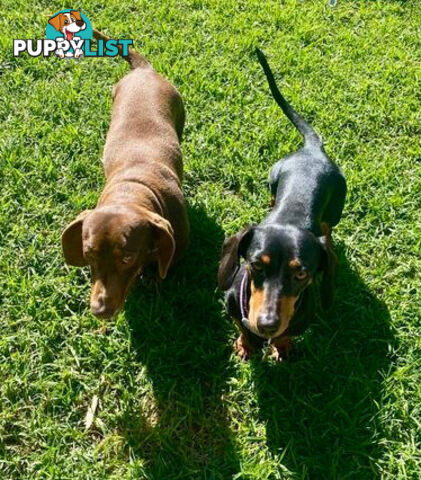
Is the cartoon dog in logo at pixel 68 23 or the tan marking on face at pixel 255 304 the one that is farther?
the cartoon dog in logo at pixel 68 23

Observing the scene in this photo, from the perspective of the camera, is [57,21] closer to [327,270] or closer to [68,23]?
[68,23]

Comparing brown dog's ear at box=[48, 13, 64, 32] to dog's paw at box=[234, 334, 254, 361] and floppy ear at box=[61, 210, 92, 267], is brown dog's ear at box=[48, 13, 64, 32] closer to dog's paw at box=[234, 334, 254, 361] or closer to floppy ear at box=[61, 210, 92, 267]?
floppy ear at box=[61, 210, 92, 267]

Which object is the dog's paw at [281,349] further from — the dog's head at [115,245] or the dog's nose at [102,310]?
the dog's nose at [102,310]

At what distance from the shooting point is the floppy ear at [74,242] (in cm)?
319

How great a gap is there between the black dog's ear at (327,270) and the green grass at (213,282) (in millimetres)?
597

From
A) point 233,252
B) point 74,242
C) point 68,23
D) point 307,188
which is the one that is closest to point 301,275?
point 233,252

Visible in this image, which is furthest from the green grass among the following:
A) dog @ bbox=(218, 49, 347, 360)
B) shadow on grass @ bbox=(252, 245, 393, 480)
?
dog @ bbox=(218, 49, 347, 360)

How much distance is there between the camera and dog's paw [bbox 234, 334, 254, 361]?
350cm

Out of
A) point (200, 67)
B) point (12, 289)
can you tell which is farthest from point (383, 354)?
point (200, 67)

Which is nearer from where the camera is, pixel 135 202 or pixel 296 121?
pixel 135 202

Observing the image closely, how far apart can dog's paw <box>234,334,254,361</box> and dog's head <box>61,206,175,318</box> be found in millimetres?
810

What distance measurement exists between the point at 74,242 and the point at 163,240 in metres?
0.54

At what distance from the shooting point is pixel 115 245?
115 inches

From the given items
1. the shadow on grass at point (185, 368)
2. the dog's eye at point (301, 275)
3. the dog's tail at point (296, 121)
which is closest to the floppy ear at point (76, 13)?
the dog's tail at point (296, 121)
